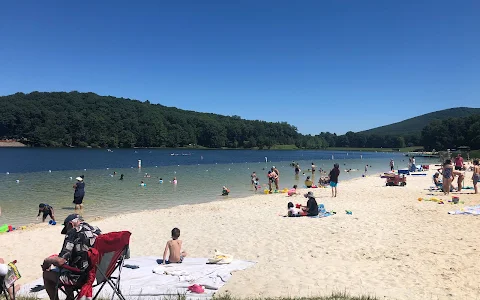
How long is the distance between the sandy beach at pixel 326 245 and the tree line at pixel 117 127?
115 m

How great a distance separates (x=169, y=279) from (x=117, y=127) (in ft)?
439

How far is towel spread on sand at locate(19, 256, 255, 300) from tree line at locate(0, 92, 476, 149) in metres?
120

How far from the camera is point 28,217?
1509 centimetres

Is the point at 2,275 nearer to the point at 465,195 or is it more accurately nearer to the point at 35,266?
the point at 35,266

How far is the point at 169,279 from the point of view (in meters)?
6.32

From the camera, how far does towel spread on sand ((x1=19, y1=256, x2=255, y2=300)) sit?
568 centimetres

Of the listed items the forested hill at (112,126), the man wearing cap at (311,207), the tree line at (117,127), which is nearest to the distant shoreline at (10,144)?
the tree line at (117,127)

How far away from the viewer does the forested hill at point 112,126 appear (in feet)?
365

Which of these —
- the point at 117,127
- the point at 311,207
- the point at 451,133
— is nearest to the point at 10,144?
the point at 117,127

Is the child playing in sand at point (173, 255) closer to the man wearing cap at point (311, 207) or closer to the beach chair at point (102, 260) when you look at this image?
the beach chair at point (102, 260)

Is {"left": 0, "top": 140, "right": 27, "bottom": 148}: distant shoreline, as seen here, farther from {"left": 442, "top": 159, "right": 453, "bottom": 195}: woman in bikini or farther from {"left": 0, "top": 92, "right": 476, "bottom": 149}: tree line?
{"left": 442, "top": 159, "right": 453, "bottom": 195}: woman in bikini

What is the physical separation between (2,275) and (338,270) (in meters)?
5.72

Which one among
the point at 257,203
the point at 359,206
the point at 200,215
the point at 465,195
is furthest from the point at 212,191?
the point at 465,195

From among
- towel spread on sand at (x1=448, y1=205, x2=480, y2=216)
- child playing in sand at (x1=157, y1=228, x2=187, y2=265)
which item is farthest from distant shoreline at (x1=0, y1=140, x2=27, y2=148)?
towel spread on sand at (x1=448, y1=205, x2=480, y2=216)
